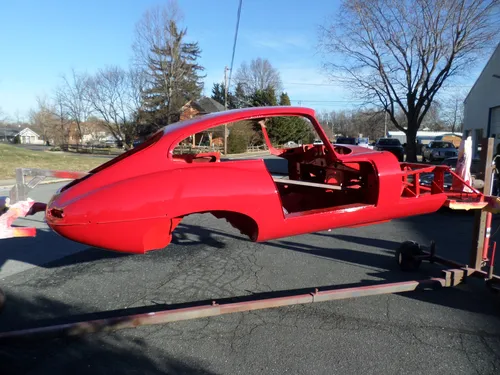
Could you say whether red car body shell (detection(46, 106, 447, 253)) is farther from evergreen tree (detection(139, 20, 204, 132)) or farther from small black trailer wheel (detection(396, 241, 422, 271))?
evergreen tree (detection(139, 20, 204, 132))

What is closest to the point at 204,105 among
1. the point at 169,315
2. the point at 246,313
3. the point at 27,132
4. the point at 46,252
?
the point at 46,252

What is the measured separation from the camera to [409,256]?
4.93 metres

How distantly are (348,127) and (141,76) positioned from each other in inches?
2618

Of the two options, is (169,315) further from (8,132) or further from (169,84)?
(8,132)

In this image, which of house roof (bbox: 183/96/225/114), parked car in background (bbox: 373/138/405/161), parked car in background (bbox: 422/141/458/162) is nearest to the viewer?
parked car in background (bbox: 373/138/405/161)

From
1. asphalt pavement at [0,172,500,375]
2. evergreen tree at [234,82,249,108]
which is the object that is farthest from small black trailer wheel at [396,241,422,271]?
evergreen tree at [234,82,249,108]

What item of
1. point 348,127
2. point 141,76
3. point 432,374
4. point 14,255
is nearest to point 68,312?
point 14,255

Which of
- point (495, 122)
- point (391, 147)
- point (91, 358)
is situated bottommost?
point (91, 358)

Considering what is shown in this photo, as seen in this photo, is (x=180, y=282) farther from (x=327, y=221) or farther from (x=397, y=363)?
(x=397, y=363)

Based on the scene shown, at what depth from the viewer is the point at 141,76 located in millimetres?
35875

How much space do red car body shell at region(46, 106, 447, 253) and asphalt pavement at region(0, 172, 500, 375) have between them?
88cm

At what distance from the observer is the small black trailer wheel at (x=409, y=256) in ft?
16.1

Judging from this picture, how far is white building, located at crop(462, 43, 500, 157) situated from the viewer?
70.9ft

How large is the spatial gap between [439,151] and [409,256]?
25.9 m
